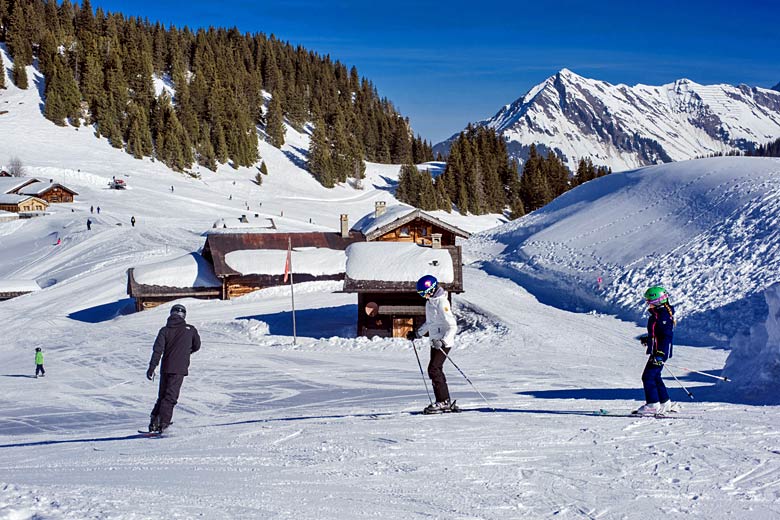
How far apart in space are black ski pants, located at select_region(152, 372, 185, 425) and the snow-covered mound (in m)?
23.1

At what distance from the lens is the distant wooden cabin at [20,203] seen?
6938 centimetres

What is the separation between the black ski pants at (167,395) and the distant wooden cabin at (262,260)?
92.0 ft

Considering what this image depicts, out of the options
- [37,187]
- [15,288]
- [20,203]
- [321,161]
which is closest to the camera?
[15,288]

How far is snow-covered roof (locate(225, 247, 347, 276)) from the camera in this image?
125 feet

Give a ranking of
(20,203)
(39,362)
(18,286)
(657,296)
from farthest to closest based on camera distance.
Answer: (20,203), (18,286), (39,362), (657,296)

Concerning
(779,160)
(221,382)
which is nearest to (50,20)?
(779,160)

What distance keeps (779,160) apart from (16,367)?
44535 mm

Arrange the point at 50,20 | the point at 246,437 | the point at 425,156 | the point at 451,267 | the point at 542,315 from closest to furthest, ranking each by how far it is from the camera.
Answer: the point at 246,437 < the point at 451,267 < the point at 542,315 < the point at 50,20 < the point at 425,156

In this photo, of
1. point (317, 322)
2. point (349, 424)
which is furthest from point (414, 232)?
point (349, 424)

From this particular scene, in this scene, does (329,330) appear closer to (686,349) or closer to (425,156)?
(686,349)

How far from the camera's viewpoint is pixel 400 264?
27.7 meters

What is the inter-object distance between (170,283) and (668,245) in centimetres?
2590

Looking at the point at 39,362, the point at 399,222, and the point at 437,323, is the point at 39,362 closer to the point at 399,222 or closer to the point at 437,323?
the point at 437,323

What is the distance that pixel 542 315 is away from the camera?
106 ft
